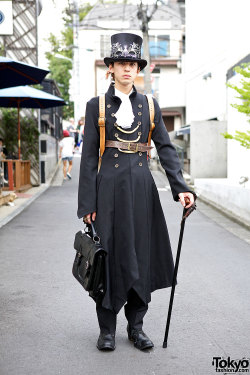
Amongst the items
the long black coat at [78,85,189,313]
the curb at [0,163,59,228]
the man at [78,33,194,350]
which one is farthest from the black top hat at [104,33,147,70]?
the curb at [0,163,59,228]

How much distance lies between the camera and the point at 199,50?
2605 centimetres

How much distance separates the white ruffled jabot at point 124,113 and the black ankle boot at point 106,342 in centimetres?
142

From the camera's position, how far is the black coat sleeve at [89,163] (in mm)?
3883

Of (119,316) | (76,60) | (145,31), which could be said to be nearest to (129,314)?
(119,316)

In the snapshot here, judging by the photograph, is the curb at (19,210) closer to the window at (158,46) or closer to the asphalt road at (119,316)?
the asphalt road at (119,316)

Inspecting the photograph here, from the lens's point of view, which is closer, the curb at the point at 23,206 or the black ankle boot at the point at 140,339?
the black ankle boot at the point at 140,339

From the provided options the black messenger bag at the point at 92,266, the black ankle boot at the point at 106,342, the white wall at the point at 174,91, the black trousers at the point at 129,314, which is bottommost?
the black ankle boot at the point at 106,342

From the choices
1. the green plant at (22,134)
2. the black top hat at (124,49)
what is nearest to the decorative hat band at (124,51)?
the black top hat at (124,49)

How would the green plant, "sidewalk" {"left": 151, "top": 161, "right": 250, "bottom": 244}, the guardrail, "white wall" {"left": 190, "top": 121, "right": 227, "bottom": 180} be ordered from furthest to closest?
1. "white wall" {"left": 190, "top": 121, "right": 227, "bottom": 180}
2. the green plant
3. the guardrail
4. "sidewalk" {"left": 151, "top": 161, "right": 250, "bottom": 244}

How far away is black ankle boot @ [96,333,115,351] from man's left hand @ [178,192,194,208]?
1.02m

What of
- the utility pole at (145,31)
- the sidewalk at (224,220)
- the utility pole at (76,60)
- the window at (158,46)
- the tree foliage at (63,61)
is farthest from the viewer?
the tree foliage at (63,61)

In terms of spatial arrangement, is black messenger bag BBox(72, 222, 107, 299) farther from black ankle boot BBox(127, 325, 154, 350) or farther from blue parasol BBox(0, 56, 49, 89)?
blue parasol BBox(0, 56, 49, 89)

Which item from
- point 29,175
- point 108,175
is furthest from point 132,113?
point 29,175

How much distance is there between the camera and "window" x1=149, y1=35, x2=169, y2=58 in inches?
1887
